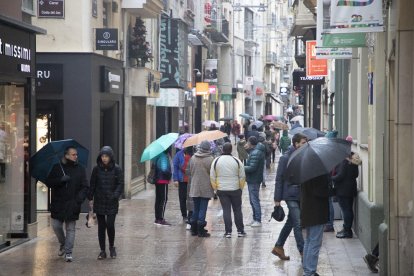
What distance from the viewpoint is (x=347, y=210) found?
16.6 m

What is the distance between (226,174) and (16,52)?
4.11 meters

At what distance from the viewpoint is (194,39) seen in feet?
139

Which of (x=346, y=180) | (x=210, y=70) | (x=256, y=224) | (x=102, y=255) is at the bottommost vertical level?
(x=256, y=224)

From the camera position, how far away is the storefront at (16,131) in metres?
15.1

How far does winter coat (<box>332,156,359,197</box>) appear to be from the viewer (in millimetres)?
16484

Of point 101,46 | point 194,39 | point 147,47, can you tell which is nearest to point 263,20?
point 194,39

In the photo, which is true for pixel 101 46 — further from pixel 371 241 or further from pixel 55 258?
pixel 371 241

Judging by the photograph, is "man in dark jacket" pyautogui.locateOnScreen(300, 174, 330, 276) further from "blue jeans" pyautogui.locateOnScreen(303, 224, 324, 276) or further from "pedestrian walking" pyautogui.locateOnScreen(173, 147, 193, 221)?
"pedestrian walking" pyautogui.locateOnScreen(173, 147, 193, 221)

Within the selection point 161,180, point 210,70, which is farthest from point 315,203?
point 210,70

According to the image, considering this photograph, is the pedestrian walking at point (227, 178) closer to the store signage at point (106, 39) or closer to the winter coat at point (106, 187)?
the winter coat at point (106, 187)

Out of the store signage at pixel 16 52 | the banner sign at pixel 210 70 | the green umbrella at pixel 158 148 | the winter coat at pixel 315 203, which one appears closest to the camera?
the winter coat at pixel 315 203

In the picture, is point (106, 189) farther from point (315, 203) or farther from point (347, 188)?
point (347, 188)

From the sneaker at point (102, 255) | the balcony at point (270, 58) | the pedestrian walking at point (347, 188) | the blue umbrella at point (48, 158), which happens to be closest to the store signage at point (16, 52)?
the blue umbrella at point (48, 158)

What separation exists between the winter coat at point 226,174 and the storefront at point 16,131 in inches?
123
